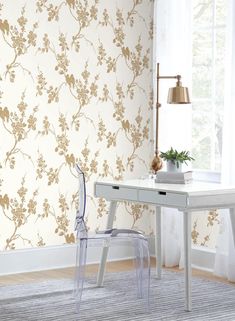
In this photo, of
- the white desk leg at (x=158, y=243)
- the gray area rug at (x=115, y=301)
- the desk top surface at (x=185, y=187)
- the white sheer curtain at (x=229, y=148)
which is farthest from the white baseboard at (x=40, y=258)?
the white sheer curtain at (x=229, y=148)

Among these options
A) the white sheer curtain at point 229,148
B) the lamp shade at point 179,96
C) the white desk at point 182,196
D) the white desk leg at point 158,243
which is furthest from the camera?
the white desk leg at point 158,243

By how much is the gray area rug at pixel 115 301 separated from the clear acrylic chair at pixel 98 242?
0.24 ft

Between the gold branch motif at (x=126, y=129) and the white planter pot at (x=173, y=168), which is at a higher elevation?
the gold branch motif at (x=126, y=129)

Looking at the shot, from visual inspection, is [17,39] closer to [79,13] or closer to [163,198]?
[79,13]

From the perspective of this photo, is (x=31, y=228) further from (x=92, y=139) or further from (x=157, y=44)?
(x=157, y=44)

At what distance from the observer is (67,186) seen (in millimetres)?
5457

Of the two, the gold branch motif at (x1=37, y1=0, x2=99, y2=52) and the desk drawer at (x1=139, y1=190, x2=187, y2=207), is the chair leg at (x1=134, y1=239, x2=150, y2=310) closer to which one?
the desk drawer at (x1=139, y1=190, x2=187, y2=207)

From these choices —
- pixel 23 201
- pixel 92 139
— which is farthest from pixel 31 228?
pixel 92 139

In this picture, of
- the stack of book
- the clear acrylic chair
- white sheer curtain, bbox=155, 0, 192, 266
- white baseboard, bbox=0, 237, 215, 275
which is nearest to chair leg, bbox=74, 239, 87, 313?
the clear acrylic chair

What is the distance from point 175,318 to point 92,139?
76.0 inches

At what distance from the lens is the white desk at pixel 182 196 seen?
4168 mm

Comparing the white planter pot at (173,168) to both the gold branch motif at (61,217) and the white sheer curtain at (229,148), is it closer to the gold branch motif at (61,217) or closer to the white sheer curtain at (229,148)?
the white sheer curtain at (229,148)

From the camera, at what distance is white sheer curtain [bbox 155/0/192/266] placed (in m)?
5.46

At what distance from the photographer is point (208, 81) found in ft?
17.9
